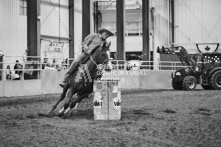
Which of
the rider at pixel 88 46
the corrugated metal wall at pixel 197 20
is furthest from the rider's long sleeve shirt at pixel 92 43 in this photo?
the corrugated metal wall at pixel 197 20

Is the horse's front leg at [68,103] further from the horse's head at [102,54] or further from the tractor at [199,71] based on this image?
the tractor at [199,71]

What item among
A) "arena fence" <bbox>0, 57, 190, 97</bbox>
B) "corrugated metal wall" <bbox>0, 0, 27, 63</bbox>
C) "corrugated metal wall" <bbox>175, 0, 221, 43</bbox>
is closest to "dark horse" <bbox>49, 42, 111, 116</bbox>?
"arena fence" <bbox>0, 57, 190, 97</bbox>

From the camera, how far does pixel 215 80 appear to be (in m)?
19.2

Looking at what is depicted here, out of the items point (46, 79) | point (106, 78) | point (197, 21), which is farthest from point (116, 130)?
point (197, 21)

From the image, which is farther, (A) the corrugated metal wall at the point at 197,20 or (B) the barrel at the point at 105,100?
(A) the corrugated metal wall at the point at 197,20

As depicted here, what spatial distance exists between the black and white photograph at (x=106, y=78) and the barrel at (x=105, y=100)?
22 millimetres

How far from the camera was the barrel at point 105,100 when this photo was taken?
8234 mm

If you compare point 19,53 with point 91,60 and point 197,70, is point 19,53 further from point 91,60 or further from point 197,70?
point 91,60

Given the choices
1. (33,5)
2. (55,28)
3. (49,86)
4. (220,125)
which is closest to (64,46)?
(55,28)

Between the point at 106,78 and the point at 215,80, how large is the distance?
1030 centimetres

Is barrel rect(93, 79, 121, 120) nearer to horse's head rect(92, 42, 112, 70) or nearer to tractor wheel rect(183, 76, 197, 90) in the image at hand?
horse's head rect(92, 42, 112, 70)

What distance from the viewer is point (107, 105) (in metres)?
8.24

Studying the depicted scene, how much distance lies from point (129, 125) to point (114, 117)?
0.92 m

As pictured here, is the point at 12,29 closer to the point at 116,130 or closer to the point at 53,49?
the point at 53,49
